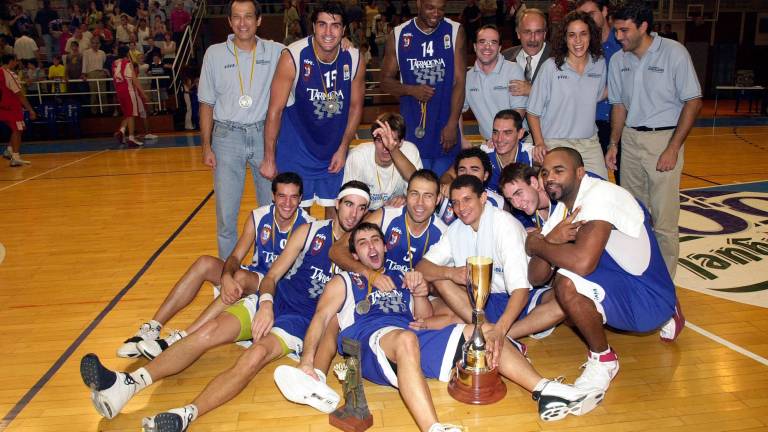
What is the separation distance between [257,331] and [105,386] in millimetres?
847

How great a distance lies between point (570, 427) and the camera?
11.2 feet

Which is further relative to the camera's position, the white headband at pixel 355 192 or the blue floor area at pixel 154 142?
the blue floor area at pixel 154 142

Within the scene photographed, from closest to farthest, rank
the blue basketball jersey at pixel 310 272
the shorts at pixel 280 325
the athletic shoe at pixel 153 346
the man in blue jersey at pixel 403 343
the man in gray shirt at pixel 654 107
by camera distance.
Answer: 1. the man in blue jersey at pixel 403 343
2. the shorts at pixel 280 325
3. the athletic shoe at pixel 153 346
4. the blue basketball jersey at pixel 310 272
5. the man in gray shirt at pixel 654 107

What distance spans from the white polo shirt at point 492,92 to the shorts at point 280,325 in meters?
2.42

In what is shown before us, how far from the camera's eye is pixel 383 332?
12.0ft

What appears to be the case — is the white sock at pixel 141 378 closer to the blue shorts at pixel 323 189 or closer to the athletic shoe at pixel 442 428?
the athletic shoe at pixel 442 428

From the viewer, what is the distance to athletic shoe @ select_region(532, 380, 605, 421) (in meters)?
3.42

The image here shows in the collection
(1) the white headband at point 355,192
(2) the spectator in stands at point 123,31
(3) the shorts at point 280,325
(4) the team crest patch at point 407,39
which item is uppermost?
(2) the spectator in stands at point 123,31

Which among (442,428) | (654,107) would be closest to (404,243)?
(442,428)

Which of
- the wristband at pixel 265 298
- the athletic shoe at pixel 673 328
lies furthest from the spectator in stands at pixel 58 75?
the athletic shoe at pixel 673 328

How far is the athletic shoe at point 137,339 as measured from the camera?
4297mm

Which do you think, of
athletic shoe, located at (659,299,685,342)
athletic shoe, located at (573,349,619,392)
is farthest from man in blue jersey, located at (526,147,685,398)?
athletic shoe, located at (659,299,685,342)

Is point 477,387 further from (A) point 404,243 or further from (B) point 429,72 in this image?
(B) point 429,72

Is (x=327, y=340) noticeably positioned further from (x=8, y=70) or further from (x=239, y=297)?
(x=8, y=70)
